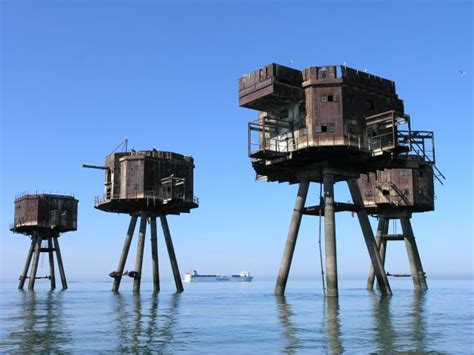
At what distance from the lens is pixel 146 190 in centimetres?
5869

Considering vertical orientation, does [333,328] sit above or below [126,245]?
below

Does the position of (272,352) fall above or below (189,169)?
below

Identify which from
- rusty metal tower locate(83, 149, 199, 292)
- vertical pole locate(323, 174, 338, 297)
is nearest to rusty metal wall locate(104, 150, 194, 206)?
rusty metal tower locate(83, 149, 199, 292)

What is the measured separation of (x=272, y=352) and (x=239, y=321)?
404 inches

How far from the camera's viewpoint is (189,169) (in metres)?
62.4

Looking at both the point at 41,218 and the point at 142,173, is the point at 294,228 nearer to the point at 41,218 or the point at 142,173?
the point at 142,173

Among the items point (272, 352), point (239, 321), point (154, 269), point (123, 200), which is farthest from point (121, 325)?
point (154, 269)

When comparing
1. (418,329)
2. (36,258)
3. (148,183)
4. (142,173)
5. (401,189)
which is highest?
(142,173)

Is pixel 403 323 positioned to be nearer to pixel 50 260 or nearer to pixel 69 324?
pixel 69 324

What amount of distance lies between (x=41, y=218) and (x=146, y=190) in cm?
2356

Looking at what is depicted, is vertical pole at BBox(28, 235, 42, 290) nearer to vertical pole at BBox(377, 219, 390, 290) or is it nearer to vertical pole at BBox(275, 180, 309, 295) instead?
vertical pole at BBox(377, 219, 390, 290)

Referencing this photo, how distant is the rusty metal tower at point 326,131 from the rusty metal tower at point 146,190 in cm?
1728

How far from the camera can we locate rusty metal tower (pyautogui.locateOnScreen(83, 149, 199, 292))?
58.9 m

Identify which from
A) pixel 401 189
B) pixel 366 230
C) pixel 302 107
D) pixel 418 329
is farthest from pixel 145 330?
pixel 401 189
